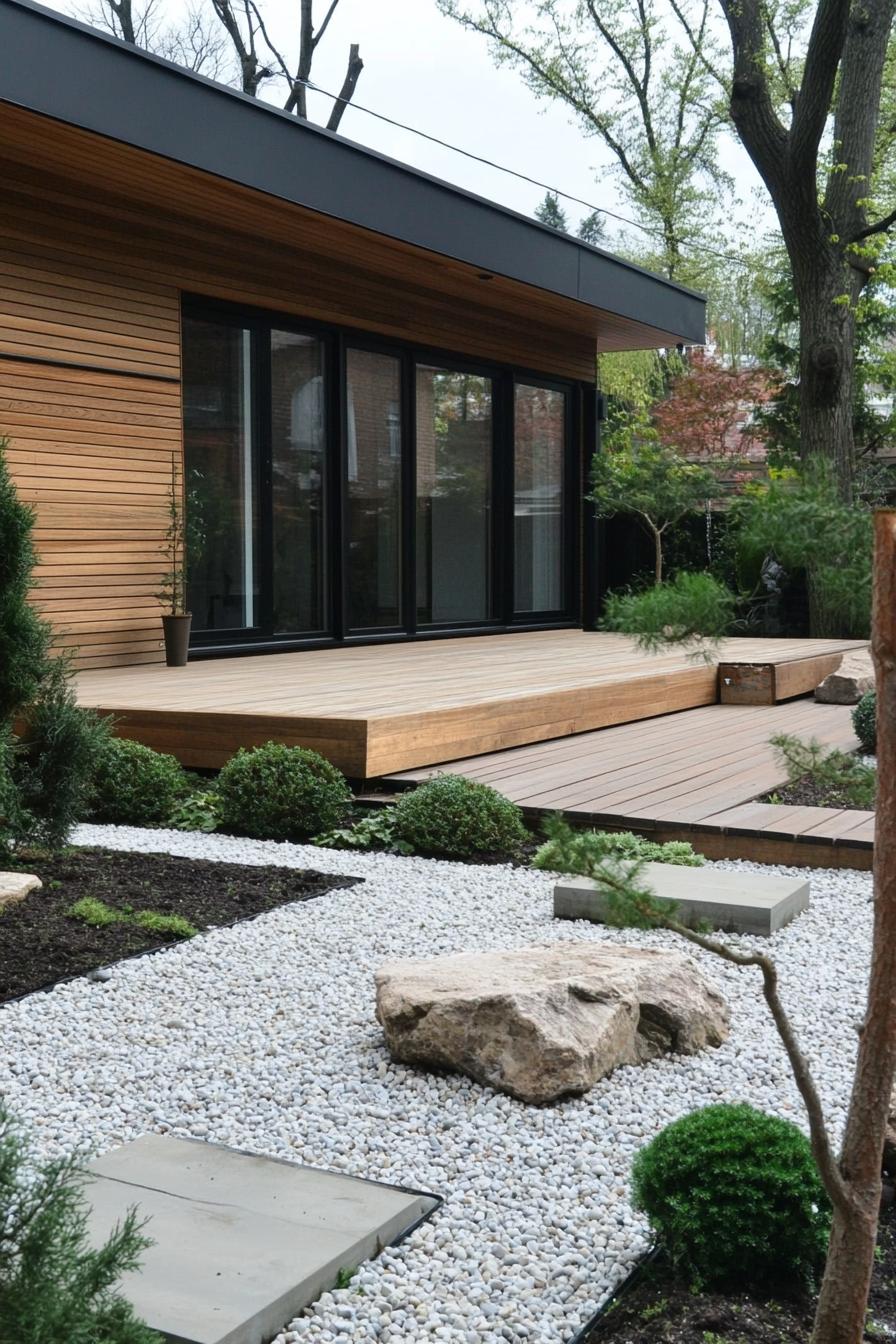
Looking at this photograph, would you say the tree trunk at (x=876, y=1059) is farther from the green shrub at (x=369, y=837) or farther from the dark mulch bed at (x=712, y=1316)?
the green shrub at (x=369, y=837)

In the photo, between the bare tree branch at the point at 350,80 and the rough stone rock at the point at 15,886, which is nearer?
the rough stone rock at the point at 15,886

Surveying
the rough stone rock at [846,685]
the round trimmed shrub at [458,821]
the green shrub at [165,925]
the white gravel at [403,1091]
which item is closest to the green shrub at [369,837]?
the round trimmed shrub at [458,821]

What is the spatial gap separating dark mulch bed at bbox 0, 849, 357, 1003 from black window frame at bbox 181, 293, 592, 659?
3914mm

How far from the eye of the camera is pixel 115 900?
4008mm

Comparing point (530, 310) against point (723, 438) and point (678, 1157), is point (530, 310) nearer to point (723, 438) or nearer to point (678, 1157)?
point (678, 1157)

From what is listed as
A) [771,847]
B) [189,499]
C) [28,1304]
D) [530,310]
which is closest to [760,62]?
[530,310]

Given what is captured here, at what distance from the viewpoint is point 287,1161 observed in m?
2.33

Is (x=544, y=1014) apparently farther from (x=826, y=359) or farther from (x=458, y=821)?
(x=826, y=359)

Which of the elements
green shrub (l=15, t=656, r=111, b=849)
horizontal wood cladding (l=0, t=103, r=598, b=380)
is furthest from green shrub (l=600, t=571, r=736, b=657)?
horizontal wood cladding (l=0, t=103, r=598, b=380)

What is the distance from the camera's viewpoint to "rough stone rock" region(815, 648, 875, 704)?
8672 mm

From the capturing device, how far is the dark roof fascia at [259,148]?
5758 millimetres

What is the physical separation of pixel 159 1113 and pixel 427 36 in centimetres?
2532

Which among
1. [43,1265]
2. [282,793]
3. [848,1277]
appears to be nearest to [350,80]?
[282,793]

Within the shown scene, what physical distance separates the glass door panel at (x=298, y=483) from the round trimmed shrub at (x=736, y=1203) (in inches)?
277
